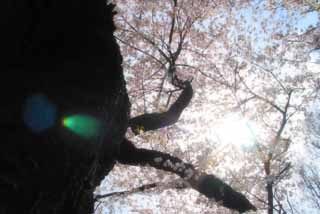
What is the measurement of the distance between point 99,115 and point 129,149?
2.11 metres

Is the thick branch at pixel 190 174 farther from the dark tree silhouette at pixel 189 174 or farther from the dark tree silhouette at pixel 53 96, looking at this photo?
the dark tree silhouette at pixel 53 96

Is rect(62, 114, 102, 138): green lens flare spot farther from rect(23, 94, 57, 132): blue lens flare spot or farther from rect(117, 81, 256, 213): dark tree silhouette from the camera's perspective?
rect(117, 81, 256, 213): dark tree silhouette

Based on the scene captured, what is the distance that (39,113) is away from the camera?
2832 mm

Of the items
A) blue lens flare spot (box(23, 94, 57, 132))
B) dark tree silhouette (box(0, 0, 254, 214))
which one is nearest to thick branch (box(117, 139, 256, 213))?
dark tree silhouette (box(0, 0, 254, 214))

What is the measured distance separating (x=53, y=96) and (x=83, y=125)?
0.67 meters

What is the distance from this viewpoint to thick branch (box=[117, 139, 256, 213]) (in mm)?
5512

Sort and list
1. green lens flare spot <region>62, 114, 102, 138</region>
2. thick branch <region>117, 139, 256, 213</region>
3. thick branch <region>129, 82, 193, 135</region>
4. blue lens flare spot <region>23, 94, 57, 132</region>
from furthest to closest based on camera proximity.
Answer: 1. thick branch <region>129, 82, 193, 135</region>
2. thick branch <region>117, 139, 256, 213</region>
3. green lens flare spot <region>62, 114, 102, 138</region>
4. blue lens flare spot <region>23, 94, 57, 132</region>

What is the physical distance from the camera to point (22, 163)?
2.54m

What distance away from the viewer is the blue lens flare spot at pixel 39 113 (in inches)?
105

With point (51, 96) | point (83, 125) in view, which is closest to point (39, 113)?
point (51, 96)

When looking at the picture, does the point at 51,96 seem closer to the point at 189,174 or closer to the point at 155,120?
the point at 189,174

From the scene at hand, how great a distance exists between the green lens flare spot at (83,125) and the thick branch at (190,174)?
6.37 feet

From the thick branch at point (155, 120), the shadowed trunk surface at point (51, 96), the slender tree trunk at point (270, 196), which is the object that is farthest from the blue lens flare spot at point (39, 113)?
the slender tree trunk at point (270, 196)

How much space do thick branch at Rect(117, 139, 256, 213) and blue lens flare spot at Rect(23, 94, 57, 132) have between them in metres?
2.91
